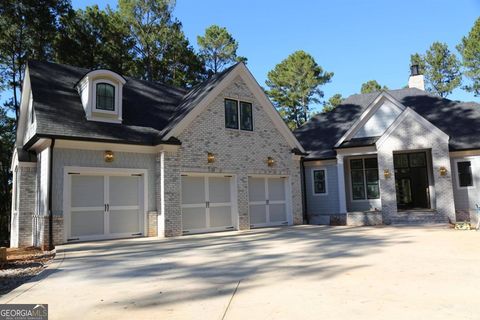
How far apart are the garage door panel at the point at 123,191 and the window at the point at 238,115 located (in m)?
4.57

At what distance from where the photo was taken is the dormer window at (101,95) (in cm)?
1343

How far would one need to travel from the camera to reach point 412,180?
19.8 m

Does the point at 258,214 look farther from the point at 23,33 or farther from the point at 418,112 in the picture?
the point at 23,33

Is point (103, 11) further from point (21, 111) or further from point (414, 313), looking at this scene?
point (414, 313)

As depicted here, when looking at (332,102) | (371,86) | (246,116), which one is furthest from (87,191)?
(371,86)

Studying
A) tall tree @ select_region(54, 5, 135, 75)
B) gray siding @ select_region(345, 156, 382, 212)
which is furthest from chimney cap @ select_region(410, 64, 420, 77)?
tall tree @ select_region(54, 5, 135, 75)

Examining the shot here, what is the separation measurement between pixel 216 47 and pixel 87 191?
84.9ft

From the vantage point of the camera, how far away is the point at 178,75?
108ft

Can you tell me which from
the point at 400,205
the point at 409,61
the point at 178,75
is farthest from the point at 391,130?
the point at 409,61

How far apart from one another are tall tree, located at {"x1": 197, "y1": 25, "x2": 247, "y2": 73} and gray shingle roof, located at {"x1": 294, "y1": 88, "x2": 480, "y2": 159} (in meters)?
14.8

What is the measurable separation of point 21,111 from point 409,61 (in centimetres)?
3970

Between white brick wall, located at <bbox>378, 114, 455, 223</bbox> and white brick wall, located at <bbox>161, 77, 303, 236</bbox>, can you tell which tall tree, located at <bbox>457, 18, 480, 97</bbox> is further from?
white brick wall, located at <bbox>161, 77, 303, 236</bbox>

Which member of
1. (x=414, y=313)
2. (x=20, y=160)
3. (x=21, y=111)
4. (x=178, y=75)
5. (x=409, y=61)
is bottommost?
(x=414, y=313)

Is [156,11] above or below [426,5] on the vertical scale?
above
